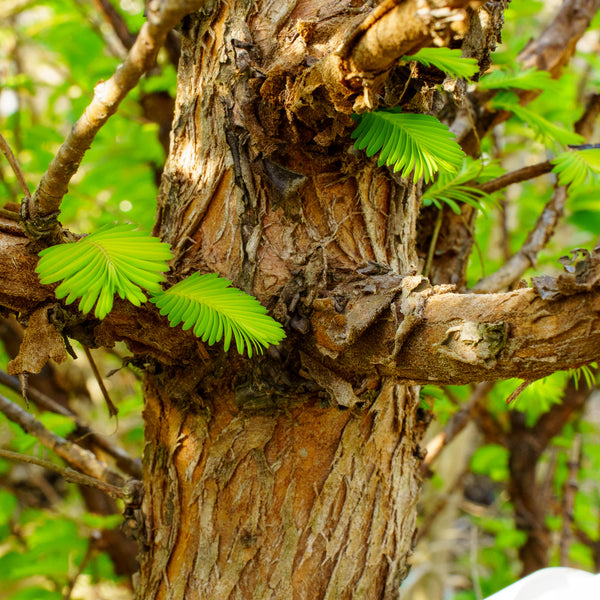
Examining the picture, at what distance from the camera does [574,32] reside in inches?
63.6

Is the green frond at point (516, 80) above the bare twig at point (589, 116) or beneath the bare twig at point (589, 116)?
beneath

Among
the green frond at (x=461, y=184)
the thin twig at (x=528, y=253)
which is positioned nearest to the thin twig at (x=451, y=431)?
the thin twig at (x=528, y=253)

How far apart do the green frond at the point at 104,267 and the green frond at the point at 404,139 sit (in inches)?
14.2

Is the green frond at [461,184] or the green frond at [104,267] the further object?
the green frond at [461,184]

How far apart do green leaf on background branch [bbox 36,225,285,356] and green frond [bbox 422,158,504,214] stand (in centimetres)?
61

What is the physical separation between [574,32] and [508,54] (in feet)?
1.49

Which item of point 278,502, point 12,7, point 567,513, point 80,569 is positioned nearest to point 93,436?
point 80,569

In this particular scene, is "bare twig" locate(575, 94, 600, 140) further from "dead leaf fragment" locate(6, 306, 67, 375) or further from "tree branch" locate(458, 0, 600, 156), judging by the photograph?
"dead leaf fragment" locate(6, 306, 67, 375)

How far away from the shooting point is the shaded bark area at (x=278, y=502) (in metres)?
0.94

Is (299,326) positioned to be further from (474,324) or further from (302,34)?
(302,34)

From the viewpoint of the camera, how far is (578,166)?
1160 millimetres

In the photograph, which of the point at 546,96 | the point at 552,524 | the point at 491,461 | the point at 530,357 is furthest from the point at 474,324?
the point at 552,524

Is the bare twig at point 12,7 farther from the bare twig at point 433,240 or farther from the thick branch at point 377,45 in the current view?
the thick branch at point 377,45

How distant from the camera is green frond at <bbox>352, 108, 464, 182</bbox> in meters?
0.86
